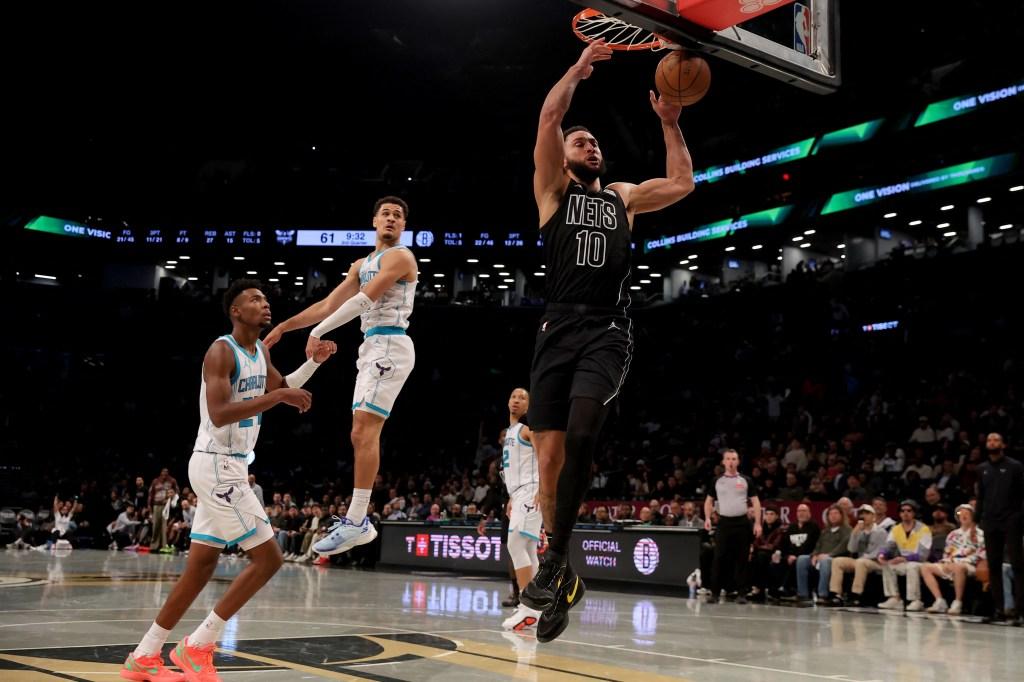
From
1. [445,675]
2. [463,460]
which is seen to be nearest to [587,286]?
[445,675]

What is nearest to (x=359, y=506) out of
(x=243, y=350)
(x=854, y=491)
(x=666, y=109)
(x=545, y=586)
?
(x=243, y=350)

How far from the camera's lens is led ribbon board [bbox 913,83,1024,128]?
27.5 meters

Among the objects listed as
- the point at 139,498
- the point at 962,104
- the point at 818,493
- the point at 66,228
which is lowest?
the point at 139,498

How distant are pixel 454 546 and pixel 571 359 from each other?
47.2 feet

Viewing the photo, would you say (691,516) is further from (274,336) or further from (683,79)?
(683,79)

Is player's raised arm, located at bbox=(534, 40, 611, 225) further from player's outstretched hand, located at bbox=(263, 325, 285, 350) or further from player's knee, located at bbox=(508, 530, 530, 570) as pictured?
player's knee, located at bbox=(508, 530, 530, 570)

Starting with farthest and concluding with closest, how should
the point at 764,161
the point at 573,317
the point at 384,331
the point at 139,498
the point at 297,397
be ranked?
the point at 764,161
the point at 139,498
the point at 384,331
the point at 297,397
the point at 573,317

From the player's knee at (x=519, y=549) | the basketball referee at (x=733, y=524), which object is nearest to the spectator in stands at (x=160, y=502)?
the basketball referee at (x=733, y=524)

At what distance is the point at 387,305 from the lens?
6.25 m

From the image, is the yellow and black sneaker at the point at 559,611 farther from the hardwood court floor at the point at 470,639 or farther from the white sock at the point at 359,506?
the white sock at the point at 359,506

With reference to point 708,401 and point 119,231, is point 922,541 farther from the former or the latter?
point 119,231

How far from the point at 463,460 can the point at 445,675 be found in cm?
2470

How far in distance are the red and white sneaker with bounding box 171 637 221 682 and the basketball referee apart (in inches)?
342

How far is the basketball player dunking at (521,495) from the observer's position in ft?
31.5
